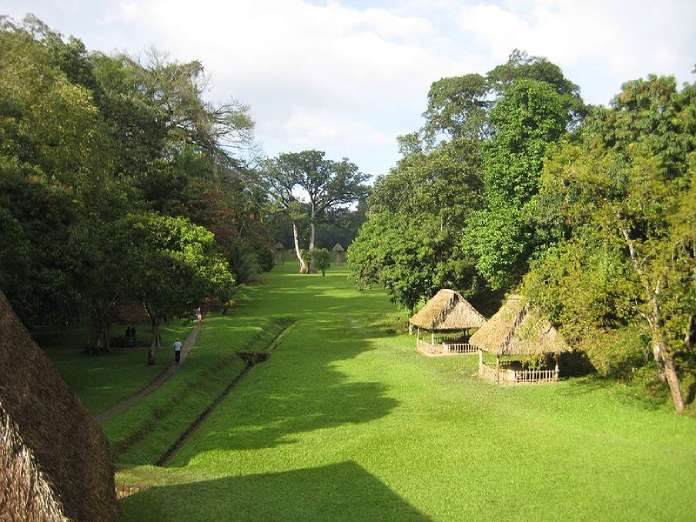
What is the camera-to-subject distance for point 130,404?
2192 centimetres

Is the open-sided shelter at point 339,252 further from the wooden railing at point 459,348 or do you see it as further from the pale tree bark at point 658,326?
the pale tree bark at point 658,326

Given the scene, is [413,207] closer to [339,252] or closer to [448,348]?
[448,348]

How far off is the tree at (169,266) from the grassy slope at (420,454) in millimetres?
4862

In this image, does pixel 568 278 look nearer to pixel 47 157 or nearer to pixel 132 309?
pixel 47 157

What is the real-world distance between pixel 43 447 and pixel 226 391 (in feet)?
60.4

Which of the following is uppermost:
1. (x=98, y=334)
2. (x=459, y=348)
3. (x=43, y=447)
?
(x=43, y=447)

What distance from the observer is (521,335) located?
24.7m

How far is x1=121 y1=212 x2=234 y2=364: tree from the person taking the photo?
26484 mm

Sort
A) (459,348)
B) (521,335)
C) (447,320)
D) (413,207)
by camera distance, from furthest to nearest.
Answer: (413,207), (459,348), (447,320), (521,335)

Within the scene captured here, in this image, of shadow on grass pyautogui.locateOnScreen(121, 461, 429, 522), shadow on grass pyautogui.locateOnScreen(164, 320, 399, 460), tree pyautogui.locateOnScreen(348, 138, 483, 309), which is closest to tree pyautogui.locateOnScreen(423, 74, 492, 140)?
tree pyautogui.locateOnScreen(348, 138, 483, 309)

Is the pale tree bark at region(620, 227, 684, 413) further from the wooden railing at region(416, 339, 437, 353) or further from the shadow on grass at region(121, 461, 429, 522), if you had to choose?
the wooden railing at region(416, 339, 437, 353)

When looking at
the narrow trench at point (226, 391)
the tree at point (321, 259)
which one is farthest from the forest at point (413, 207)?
the tree at point (321, 259)

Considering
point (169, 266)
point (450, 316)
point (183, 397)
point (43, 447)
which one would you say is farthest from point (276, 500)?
point (450, 316)

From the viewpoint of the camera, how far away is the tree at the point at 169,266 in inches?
1043
